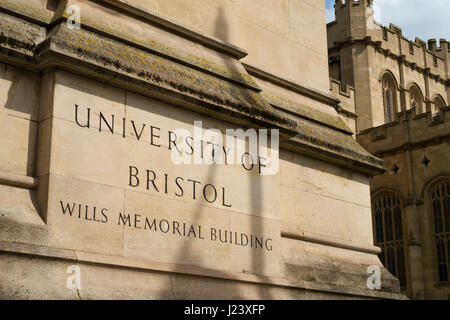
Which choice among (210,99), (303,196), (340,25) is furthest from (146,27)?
(340,25)

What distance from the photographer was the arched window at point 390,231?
31172mm

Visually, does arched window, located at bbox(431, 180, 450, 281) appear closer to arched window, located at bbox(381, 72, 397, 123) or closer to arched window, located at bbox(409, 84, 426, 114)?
arched window, located at bbox(381, 72, 397, 123)

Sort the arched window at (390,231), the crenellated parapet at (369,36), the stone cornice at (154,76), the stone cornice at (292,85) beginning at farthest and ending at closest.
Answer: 1. the crenellated parapet at (369,36)
2. the arched window at (390,231)
3. the stone cornice at (292,85)
4. the stone cornice at (154,76)

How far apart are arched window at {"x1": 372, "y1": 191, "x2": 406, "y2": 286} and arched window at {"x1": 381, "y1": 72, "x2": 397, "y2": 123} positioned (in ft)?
39.6

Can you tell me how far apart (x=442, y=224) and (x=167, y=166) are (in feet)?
83.1

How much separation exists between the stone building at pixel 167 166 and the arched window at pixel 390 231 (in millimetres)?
22561

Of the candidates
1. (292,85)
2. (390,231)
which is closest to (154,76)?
(292,85)

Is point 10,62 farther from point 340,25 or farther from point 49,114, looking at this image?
point 340,25

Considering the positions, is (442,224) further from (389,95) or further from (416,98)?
(416,98)

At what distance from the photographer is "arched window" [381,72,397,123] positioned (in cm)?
4334

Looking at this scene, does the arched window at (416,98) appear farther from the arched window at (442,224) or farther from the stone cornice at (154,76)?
the stone cornice at (154,76)

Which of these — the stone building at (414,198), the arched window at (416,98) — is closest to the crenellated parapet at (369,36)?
the arched window at (416,98)

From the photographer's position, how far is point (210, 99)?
24.8ft

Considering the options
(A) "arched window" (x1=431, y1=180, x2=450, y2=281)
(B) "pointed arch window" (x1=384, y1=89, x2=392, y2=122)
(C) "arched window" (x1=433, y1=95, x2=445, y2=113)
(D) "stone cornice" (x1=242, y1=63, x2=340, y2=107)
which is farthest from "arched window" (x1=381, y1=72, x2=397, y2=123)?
(D) "stone cornice" (x1=242, y1=63, x2=340, y2=107)
